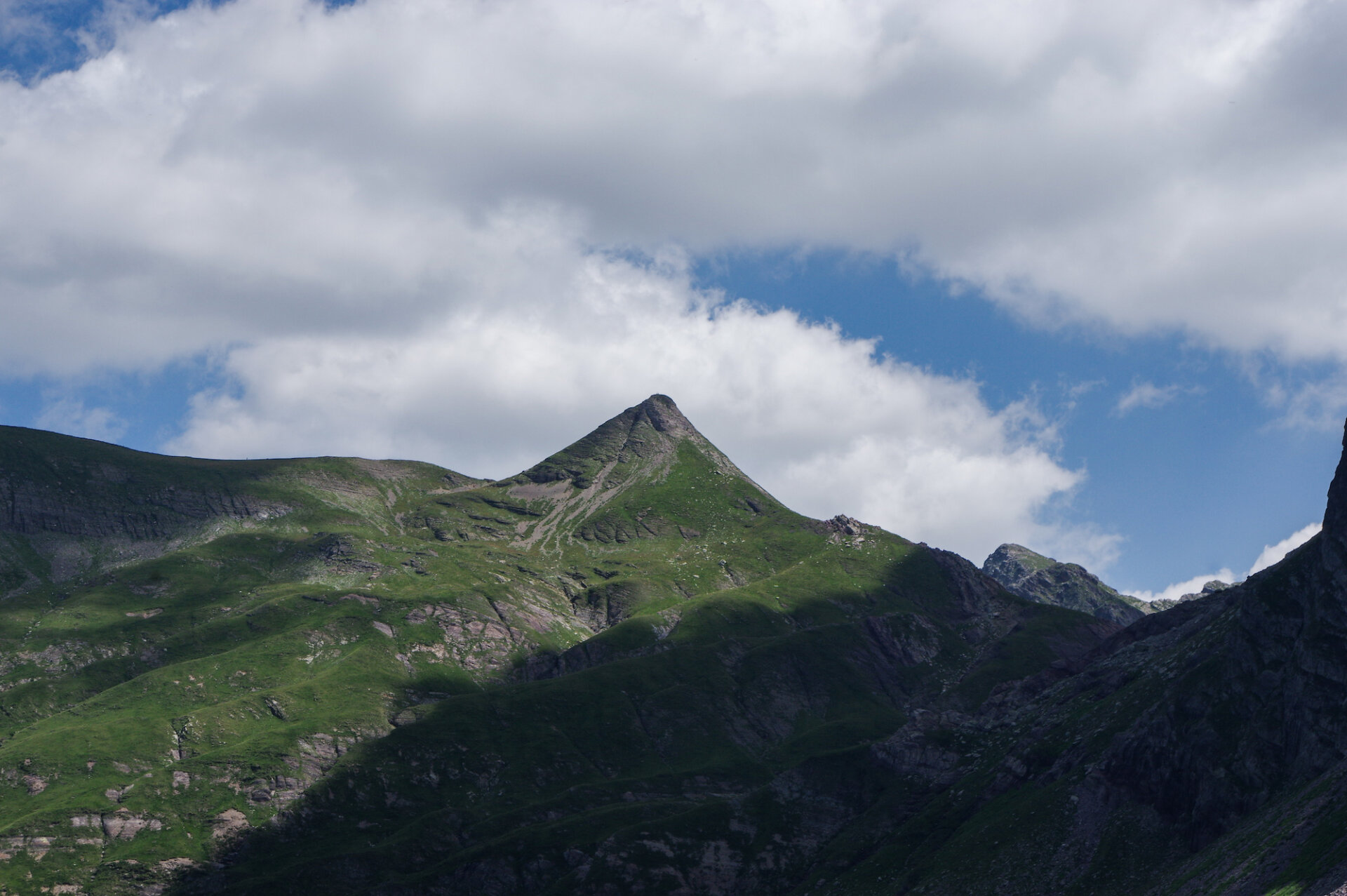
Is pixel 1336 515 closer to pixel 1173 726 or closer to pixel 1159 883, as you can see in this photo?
pixel 1173 726

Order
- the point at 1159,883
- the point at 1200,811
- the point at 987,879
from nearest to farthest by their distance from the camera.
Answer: the point at 1159,883 < the point at 1200,811 < the point at 987,879

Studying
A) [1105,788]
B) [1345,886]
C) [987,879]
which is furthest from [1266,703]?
[1345,886]

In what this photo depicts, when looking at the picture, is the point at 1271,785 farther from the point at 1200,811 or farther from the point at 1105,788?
the point at 1105,788

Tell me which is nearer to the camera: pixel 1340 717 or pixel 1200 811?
pixel 1340 717

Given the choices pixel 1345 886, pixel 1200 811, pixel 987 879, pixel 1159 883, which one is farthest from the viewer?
pixel 987 879

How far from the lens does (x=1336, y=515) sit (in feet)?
620

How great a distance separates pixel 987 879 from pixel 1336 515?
8805 centimetres

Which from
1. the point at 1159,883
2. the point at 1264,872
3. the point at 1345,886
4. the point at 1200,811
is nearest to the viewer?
the point at 1345,886

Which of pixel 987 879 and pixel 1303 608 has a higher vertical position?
pixel 1303 608

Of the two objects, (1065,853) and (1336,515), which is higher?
(1336,515)

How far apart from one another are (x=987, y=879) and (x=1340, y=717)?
64.0 m

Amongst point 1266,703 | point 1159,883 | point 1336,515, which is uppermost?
point 1336,515

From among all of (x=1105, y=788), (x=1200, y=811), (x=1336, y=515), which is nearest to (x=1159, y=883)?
(x=1200, y=811)

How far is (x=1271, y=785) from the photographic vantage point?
17575 centimetres
